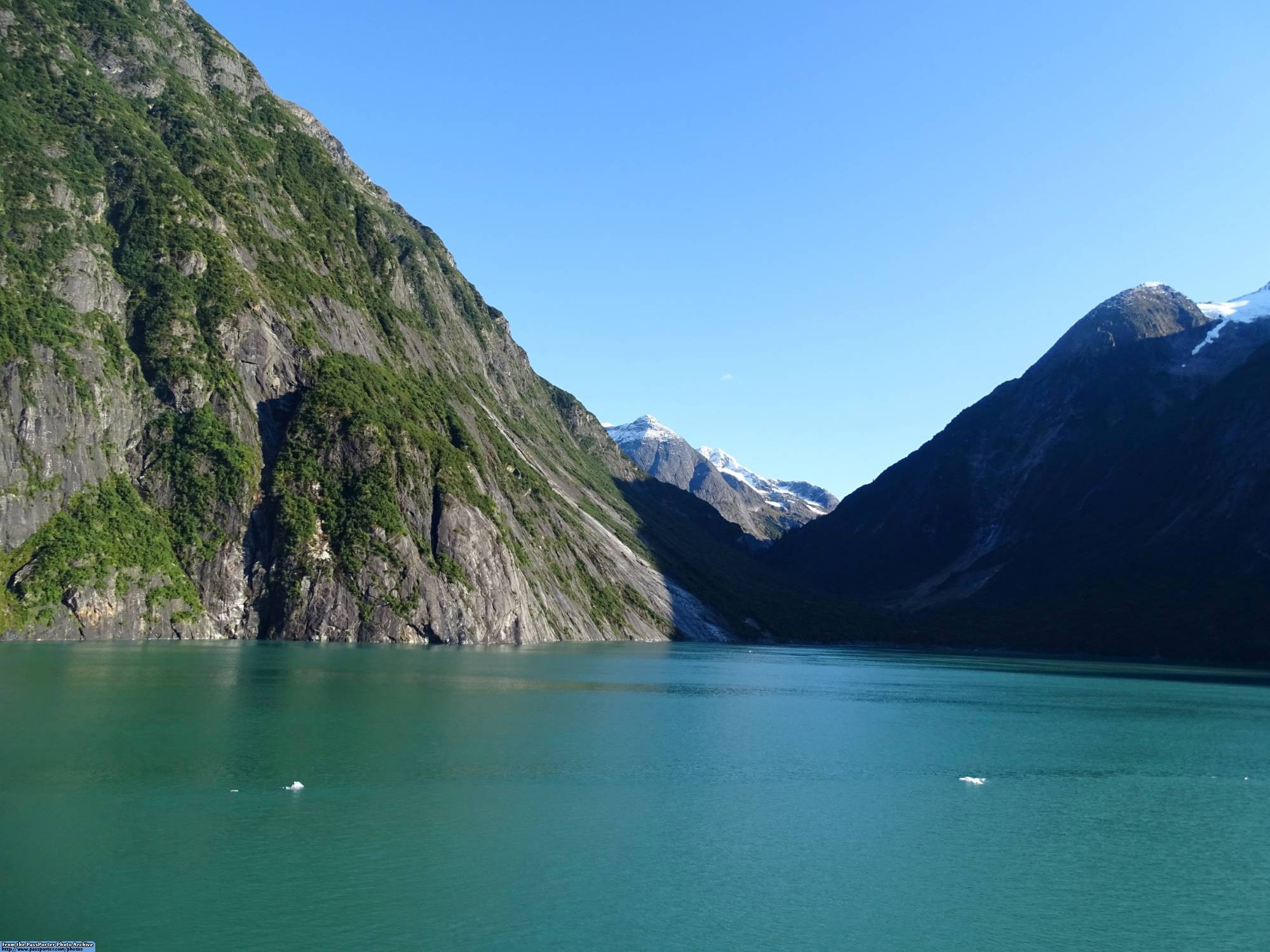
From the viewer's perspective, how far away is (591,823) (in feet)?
A: 124

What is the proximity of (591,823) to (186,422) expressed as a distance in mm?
117658

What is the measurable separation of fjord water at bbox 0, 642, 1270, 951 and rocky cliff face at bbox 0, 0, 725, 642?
145 feet

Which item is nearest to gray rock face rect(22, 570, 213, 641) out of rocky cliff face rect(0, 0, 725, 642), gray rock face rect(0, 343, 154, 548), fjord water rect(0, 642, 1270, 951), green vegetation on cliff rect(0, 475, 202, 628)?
rocky cliff face rect(0, 0, 725, 642)

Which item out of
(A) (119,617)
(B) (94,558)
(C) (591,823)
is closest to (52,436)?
(B) (94,558)

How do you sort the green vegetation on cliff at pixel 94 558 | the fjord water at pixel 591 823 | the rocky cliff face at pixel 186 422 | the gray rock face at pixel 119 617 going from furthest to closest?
the rocky cliff face at pixel 186 422, the gray rock face at pixel 119 617, the green vegetation on cliff at pixel 94 558, the fjord water at pixel 591 823

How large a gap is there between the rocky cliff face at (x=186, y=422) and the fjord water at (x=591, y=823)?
44261 millimetres

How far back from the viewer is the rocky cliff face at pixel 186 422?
117 metres

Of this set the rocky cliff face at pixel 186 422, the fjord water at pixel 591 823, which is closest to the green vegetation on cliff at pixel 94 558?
the rocky cliff face at pixel 186 422

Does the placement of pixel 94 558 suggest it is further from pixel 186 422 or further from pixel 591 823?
pixel 591 823

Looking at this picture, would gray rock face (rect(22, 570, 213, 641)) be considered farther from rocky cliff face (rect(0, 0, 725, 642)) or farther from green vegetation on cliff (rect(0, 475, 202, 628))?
green vegetation on cliff (rect(0, 475, 202, 628))

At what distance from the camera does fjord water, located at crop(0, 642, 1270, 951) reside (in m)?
27.5

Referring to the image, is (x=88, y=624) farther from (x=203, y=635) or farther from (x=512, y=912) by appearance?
(x=512, y=912)

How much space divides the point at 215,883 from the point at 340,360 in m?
148

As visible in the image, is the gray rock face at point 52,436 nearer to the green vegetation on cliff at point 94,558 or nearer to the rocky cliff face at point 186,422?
the rocky cliff face at point 186,422
